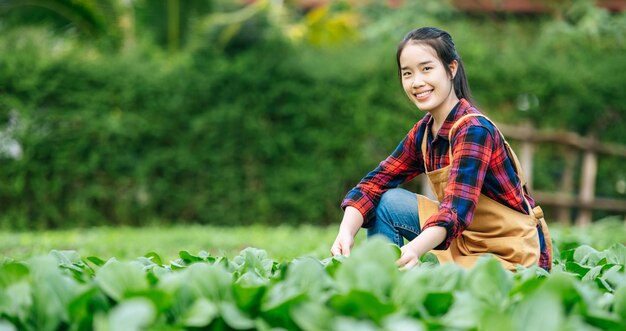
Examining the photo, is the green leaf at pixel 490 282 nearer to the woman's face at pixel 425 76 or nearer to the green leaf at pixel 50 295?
the green leaf at pixel 50 295

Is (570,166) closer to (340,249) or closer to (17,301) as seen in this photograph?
A: (340,249)

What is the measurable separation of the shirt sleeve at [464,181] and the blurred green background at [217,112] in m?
5.98

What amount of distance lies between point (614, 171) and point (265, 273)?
8371 millimetres

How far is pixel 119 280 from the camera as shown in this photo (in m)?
1.55

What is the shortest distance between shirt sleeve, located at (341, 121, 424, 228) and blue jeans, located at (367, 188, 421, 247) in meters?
0.05

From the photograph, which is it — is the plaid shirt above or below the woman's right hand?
above

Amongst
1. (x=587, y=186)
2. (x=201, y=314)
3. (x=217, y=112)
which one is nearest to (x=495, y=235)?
(x=201, y=314)

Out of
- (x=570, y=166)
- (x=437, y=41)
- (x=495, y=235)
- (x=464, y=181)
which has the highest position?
(x=437, y=41)

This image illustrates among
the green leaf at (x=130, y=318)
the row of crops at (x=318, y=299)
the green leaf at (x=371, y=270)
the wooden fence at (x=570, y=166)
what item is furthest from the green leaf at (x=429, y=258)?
the wooden fence at (x=570, y=166)

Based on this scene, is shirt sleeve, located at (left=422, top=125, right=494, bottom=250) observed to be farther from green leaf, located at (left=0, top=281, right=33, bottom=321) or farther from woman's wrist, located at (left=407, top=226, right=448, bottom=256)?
green leaf, located at (left=0, top=281, right=33, bottom=321)

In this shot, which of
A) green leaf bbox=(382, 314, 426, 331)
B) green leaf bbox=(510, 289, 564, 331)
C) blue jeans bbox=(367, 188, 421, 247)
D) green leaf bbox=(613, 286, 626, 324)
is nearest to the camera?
green leaf bbox=(382, 314, 426, 331)

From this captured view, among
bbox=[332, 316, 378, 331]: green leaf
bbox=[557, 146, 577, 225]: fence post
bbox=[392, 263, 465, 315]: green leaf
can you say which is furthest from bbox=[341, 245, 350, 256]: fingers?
bbox=[557, 146, 577, 225]: fence post

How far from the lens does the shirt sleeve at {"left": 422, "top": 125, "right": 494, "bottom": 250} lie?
225 centimetres

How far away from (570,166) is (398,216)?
7202mm
